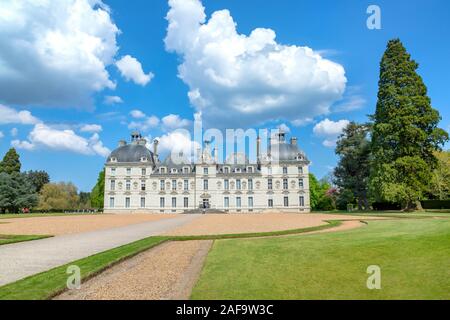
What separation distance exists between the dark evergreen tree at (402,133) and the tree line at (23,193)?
5154 cm

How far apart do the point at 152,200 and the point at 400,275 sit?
167ft

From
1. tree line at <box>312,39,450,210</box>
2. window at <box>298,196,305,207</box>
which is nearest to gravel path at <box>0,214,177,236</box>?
tree line at <box>312,39,450,210</box>

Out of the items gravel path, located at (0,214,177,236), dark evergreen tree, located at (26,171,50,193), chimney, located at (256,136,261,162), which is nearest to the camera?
gravel path, located at (0,214,177,236)

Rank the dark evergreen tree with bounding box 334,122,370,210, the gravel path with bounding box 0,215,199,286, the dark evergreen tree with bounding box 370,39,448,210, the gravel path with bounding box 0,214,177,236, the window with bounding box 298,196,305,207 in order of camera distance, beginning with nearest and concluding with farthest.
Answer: the gravel path with bounding box 0,215,199,286
the gravel path with bounding box 0,214,177,236
the dark evergreen tree with bounding box 370,39,448,210
the dark evergreen tree with bounding box 334,122,370,210
the window with bounding box 298,196,305,207

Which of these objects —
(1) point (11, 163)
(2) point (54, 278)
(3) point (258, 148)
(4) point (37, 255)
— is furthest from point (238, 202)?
(2) point (54, 278)

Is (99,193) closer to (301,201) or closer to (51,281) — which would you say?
(301,201)

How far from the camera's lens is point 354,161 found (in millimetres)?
43844

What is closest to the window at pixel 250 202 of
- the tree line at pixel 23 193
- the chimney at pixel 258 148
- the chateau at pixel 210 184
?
the chateau at pixel 210 184

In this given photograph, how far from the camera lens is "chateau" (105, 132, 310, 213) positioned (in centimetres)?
5284

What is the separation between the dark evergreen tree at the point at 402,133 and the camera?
29984 mm

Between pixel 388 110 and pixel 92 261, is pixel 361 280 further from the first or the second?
pixel 388 110

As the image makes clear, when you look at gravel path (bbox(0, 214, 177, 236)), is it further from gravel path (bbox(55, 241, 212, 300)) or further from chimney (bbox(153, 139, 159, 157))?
chimney (bbox(153, 139, 159, 157))

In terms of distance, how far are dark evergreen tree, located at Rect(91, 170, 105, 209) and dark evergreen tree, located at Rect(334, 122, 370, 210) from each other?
4820cm

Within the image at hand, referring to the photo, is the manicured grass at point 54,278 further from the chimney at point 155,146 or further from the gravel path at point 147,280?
the chimney at point 155,146
